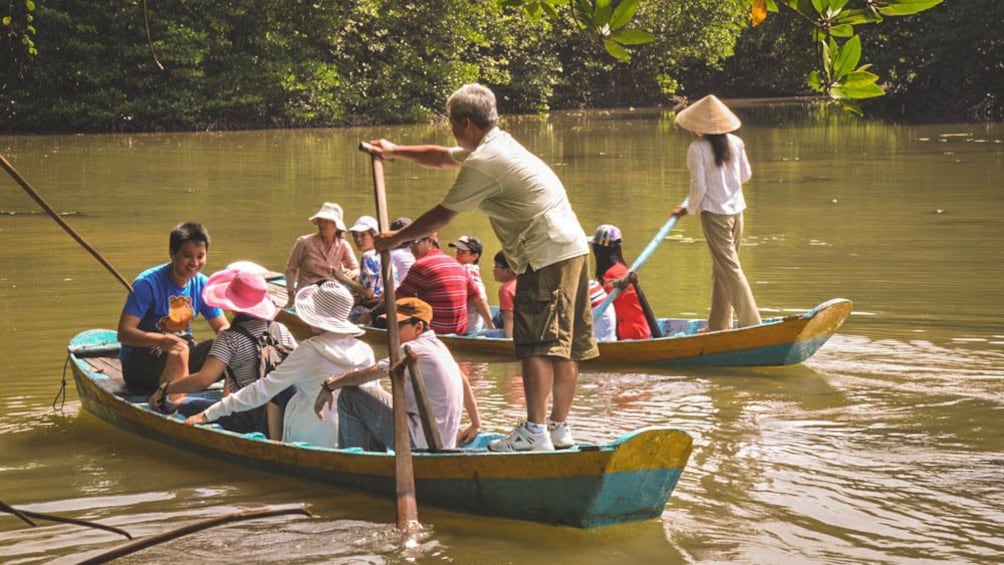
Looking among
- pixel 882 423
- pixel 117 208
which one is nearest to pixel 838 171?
pixel 117 208

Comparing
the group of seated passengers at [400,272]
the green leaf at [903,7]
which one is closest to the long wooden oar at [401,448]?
the group of seated passengers at [400,272]

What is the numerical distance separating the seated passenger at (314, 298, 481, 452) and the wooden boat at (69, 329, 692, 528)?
0.18 metres

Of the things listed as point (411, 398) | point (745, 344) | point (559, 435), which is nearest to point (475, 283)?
point (745, 344)

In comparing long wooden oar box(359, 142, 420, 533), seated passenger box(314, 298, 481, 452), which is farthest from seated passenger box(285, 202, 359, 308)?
long wooden oar box(359, 142, 420, 533)

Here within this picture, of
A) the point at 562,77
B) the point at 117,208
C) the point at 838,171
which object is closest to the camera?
the point at 117,208

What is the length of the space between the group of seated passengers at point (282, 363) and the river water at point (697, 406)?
29 cm

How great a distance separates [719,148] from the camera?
8.47m

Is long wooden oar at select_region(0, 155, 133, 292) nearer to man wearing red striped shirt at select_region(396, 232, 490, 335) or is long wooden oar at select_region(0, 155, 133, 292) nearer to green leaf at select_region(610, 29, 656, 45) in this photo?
green leaf at select_region(610, 29, 656, 45)

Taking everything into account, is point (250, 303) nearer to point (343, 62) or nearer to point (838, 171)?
point (838, 171)

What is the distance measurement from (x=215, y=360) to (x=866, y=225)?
10.2m

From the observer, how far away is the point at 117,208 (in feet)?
58.2

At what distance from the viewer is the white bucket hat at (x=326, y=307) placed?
230 inches

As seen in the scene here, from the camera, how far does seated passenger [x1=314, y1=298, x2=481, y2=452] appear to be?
5.88 meters

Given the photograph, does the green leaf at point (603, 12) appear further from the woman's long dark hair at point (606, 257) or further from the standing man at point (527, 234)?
the woman's long dark hair at point (606, 257)
